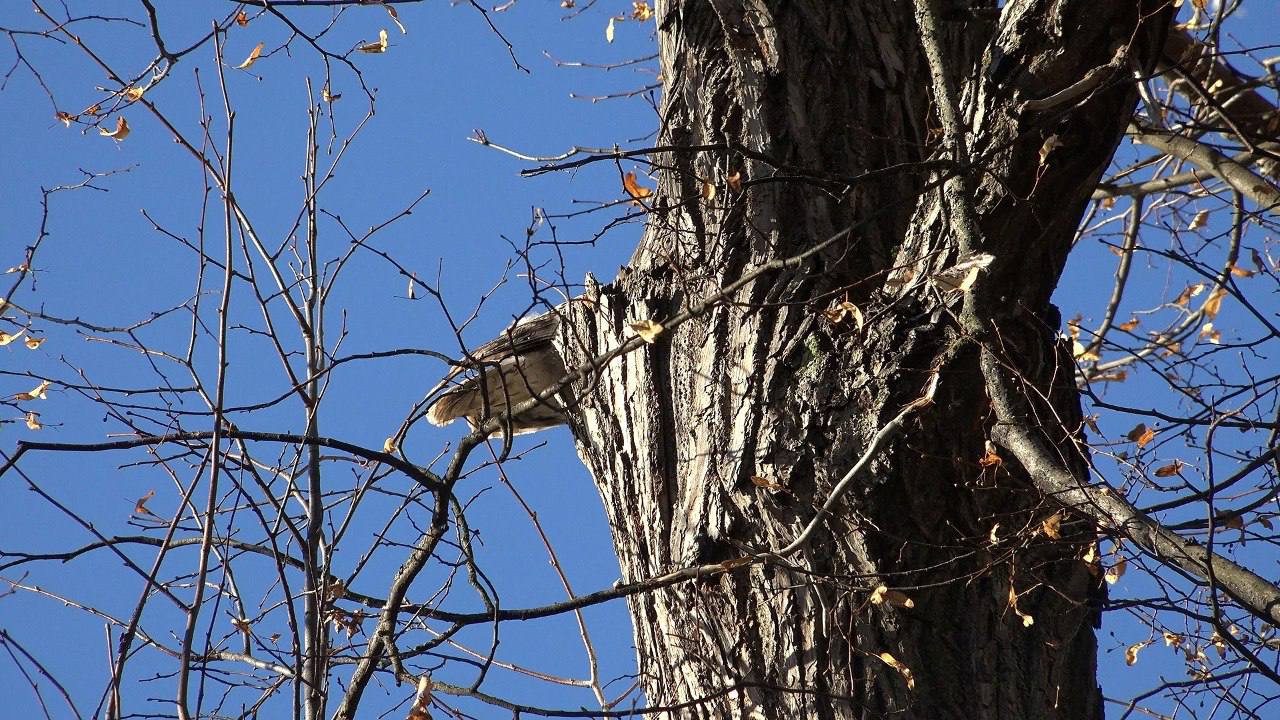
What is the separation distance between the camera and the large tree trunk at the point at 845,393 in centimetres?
231

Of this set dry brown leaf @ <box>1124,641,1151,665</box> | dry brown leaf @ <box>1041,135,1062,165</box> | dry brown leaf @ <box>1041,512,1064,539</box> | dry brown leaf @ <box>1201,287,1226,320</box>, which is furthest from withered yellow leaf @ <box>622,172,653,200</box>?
dry brown leaf @ <box>1201,287,1226,320</box>

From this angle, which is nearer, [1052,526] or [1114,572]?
[1052,526]

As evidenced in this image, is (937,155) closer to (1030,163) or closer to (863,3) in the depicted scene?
(1030,163)

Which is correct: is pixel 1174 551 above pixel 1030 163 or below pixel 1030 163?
below

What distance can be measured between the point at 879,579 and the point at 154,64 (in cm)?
265

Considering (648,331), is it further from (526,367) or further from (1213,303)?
(1213,303)

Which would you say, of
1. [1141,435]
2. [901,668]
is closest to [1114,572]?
[1141,435]

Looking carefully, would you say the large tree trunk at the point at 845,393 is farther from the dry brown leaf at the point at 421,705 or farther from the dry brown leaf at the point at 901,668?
the dry brown leaf at the point at 421,705

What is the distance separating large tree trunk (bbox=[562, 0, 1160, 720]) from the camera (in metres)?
2.31

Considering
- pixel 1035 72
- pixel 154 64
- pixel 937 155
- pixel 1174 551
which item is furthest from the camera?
pixel 154 64

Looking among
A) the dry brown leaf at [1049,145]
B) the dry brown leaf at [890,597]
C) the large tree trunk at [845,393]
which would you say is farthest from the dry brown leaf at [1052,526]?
the dry brown leaf at [1049,145]

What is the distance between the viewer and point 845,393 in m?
2.42

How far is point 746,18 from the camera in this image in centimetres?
279

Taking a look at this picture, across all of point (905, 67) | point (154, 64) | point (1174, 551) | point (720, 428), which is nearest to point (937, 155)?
point (905, 67)
